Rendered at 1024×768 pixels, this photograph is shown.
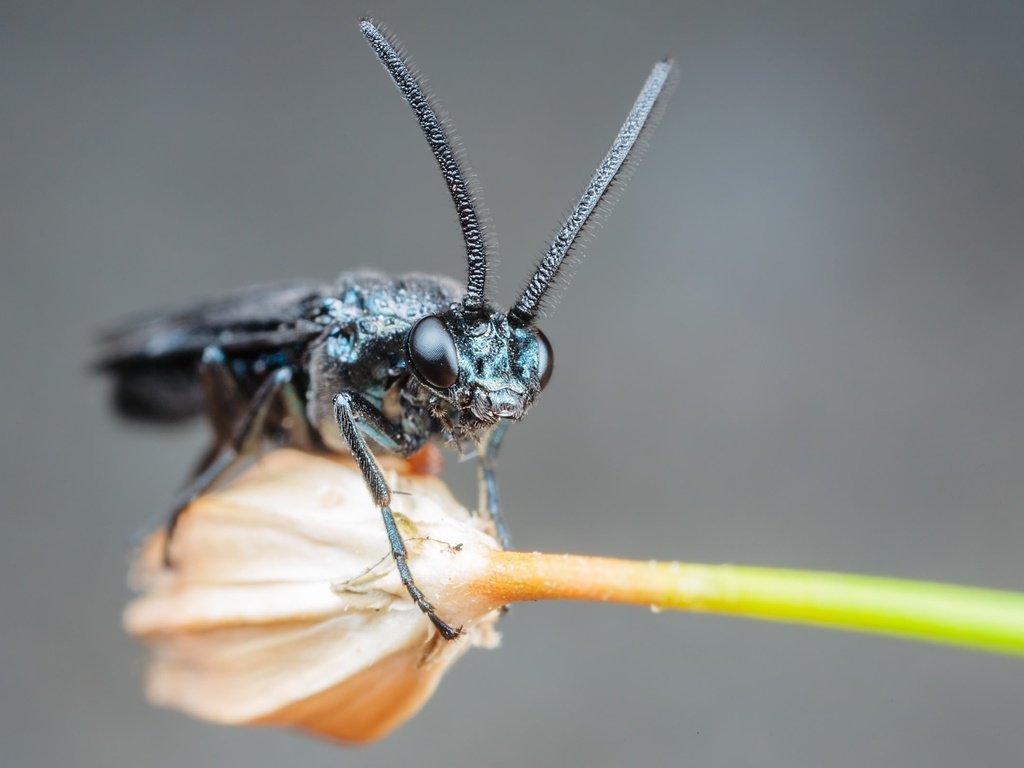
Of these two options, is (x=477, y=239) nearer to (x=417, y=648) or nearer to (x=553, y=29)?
(x=417, y=648)

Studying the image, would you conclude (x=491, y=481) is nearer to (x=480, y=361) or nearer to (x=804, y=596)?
(x=480, y=361)

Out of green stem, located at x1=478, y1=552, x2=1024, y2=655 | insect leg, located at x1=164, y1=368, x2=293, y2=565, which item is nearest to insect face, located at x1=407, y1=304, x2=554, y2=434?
insect leg, located at x1=164, y1=368, x2=293, y2=565

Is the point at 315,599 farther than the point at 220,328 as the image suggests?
No

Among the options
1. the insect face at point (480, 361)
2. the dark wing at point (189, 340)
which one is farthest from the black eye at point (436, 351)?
the dark wing at point (189, 340)

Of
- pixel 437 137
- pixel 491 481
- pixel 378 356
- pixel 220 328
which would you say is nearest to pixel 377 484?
pixel 491 481

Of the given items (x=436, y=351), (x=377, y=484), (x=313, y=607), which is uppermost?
(x=436, y=351)

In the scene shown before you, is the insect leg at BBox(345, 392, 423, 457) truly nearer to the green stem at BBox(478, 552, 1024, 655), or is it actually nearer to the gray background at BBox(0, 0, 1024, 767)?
the green stem at BBox(478, 552, 1024, 655)

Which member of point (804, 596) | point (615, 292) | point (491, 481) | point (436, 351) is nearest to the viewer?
point (804, 596)
